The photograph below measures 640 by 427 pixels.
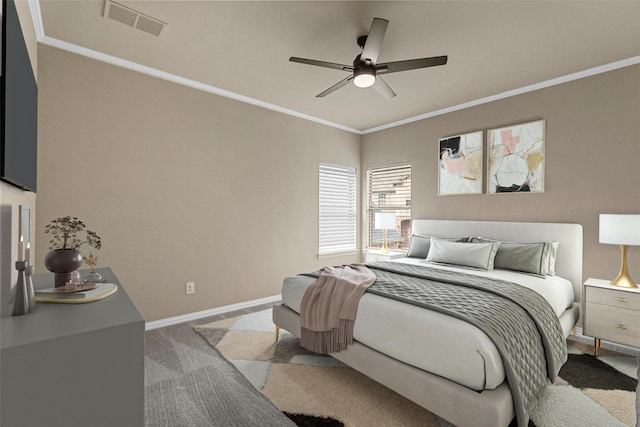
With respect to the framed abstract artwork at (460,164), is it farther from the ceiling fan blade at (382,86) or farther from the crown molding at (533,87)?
the ceiling fan blade at (382,86)

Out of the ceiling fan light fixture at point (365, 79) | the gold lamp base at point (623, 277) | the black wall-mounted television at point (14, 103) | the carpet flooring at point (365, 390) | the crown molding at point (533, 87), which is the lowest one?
the carpet flooring at point (365, 390)

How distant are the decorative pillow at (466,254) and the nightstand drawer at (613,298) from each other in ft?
2.63

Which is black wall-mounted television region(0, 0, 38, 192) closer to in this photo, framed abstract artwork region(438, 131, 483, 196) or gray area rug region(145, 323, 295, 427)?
gray area rug region(145, 323, 295, 427)

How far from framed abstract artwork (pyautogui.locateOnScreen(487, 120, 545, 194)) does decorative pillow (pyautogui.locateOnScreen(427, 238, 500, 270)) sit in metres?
0.81

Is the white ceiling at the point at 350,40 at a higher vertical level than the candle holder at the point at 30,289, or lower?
higher

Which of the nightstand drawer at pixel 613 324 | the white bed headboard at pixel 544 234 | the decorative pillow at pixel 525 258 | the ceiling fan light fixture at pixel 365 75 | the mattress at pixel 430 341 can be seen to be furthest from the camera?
the white bed headboard at pixel 544 234

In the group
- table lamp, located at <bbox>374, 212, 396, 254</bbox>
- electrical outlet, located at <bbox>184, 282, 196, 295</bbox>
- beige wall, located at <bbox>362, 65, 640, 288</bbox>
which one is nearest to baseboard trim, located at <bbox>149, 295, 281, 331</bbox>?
electrical outlet, located at <bbox>184, 282, 196, 295</bbox>

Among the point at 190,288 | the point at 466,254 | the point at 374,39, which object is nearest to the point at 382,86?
the point at 374,39

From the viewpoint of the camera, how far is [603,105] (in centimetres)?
304

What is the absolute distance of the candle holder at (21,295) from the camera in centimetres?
115

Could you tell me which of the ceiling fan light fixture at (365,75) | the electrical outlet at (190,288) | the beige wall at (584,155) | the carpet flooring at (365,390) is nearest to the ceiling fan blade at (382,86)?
the ceiling fan light fixture at (365,75)

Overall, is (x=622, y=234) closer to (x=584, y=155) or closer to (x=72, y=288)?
(x=584, y=155)

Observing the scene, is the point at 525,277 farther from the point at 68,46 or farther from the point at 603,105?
the point at 68,46

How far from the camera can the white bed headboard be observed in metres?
3.16
